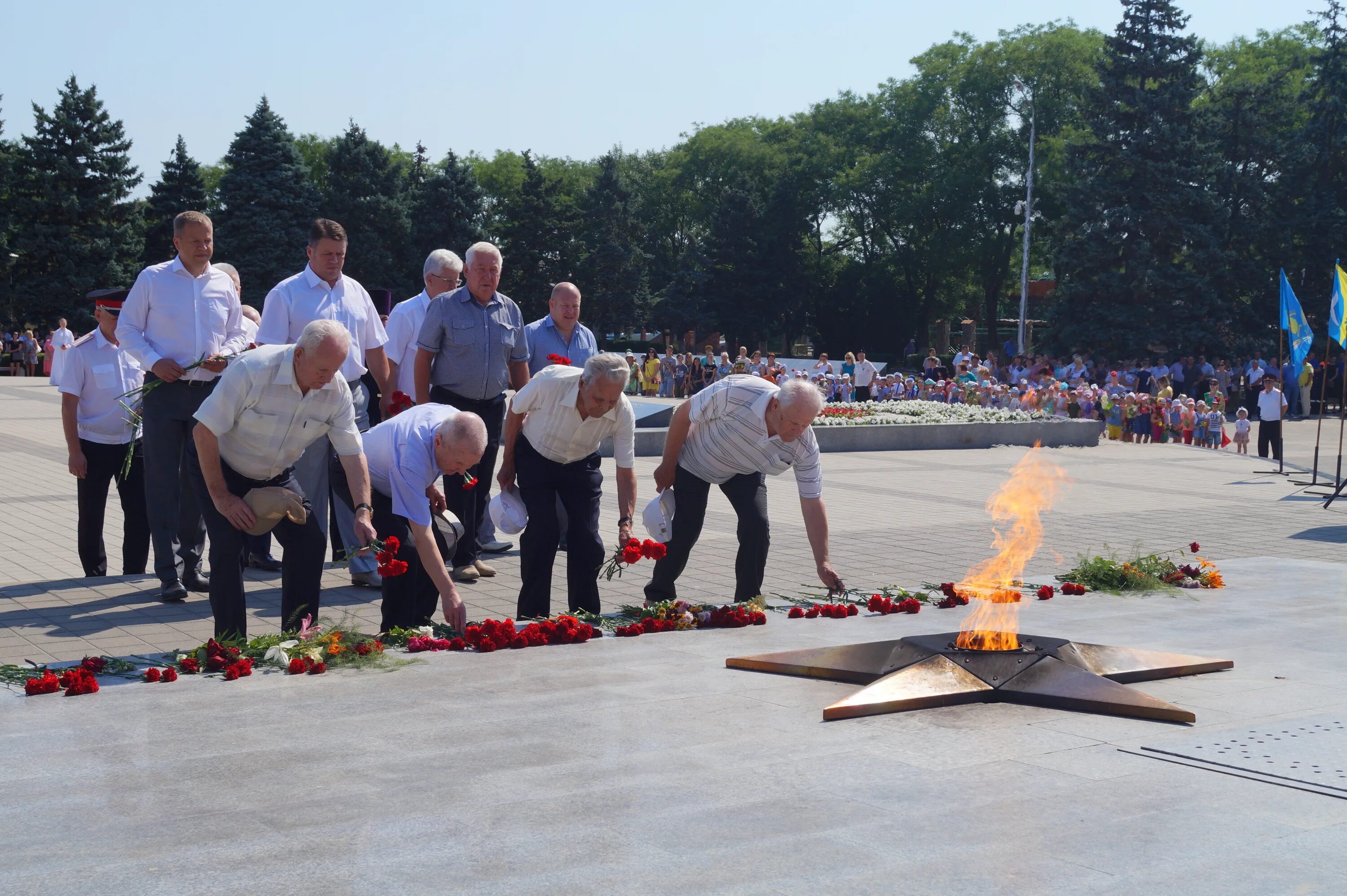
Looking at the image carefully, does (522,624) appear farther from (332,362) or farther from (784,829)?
(784,829)

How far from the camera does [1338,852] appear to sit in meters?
3.33

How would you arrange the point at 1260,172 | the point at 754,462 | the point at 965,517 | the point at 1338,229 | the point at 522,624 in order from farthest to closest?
the point at 1260,172
the point at 1338,229
the point at 965,517
the point at 754,462
the point at 522,624

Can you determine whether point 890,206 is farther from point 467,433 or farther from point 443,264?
point 467,433

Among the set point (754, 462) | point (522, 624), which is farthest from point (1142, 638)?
point (522, 624)

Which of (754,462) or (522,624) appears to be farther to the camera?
(754,462)

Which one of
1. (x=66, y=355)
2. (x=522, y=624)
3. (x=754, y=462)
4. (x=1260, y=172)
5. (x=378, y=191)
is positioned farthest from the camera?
(x=378, y=191)

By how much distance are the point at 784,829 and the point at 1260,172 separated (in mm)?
44706

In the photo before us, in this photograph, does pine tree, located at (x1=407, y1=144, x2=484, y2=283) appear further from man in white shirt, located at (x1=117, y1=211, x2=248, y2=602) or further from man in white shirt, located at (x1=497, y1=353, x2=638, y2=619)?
man in white shirt, located at (x1=497, y1=353, x2=638, y2=619)

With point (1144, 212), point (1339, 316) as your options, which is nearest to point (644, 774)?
point (1339, 316)

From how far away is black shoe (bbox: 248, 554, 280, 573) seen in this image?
8.23 metres

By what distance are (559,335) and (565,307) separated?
288 mm

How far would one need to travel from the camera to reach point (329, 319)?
722cm

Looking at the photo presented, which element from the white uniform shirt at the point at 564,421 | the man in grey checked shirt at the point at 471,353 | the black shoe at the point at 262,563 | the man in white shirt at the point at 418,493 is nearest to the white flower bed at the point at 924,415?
the man in grey checked shirt at the point at 471,353

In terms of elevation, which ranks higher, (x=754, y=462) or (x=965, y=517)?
(x=754, y=462)
